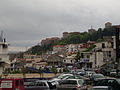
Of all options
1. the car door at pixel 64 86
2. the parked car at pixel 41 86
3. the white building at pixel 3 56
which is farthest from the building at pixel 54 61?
the parked car at pixel 41 86

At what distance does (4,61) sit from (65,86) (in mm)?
42430

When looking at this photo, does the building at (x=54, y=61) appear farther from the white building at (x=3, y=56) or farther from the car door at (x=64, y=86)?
the car door at (x=64, y=86)

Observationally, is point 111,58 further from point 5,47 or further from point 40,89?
point 40,89

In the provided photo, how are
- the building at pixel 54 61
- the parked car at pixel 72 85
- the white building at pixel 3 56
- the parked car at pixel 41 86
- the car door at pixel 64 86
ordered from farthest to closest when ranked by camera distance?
the building at pixel 54 61, the white building at pixel 3 56, the car door at pixel 64 86, the parked car at pixel 72 85, the parked car at pixel 41 86

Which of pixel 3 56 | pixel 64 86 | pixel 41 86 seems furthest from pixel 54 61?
pixel 41 86

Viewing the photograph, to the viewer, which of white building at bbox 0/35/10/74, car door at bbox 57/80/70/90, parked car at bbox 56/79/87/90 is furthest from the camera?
white building at bbox 0/35/10/74

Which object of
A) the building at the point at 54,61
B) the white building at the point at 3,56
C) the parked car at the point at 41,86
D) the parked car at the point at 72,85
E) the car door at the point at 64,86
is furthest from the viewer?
the building at the point at 54,61

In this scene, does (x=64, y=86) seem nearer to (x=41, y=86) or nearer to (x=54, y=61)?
(x=41, y=86)

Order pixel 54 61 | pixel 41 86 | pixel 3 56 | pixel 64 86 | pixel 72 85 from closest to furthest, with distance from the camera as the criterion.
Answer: pixel 41 86, pixel 72 85, pixel 64 86, pixel 3 56, pixel 54 61

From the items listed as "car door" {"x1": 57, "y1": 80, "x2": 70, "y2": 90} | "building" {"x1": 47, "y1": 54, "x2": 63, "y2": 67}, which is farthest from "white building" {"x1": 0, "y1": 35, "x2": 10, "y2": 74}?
"building" {"x1": 47, "y1": 54, "x2": 63, "y2": 67}

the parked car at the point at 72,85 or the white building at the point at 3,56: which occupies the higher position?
the white building at the point at 3,56

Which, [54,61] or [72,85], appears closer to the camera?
[72,85]

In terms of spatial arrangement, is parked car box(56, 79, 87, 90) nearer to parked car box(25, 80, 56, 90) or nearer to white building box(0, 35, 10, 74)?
parked car box(25, 80, 56, 90)

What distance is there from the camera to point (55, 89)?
2458 cm
